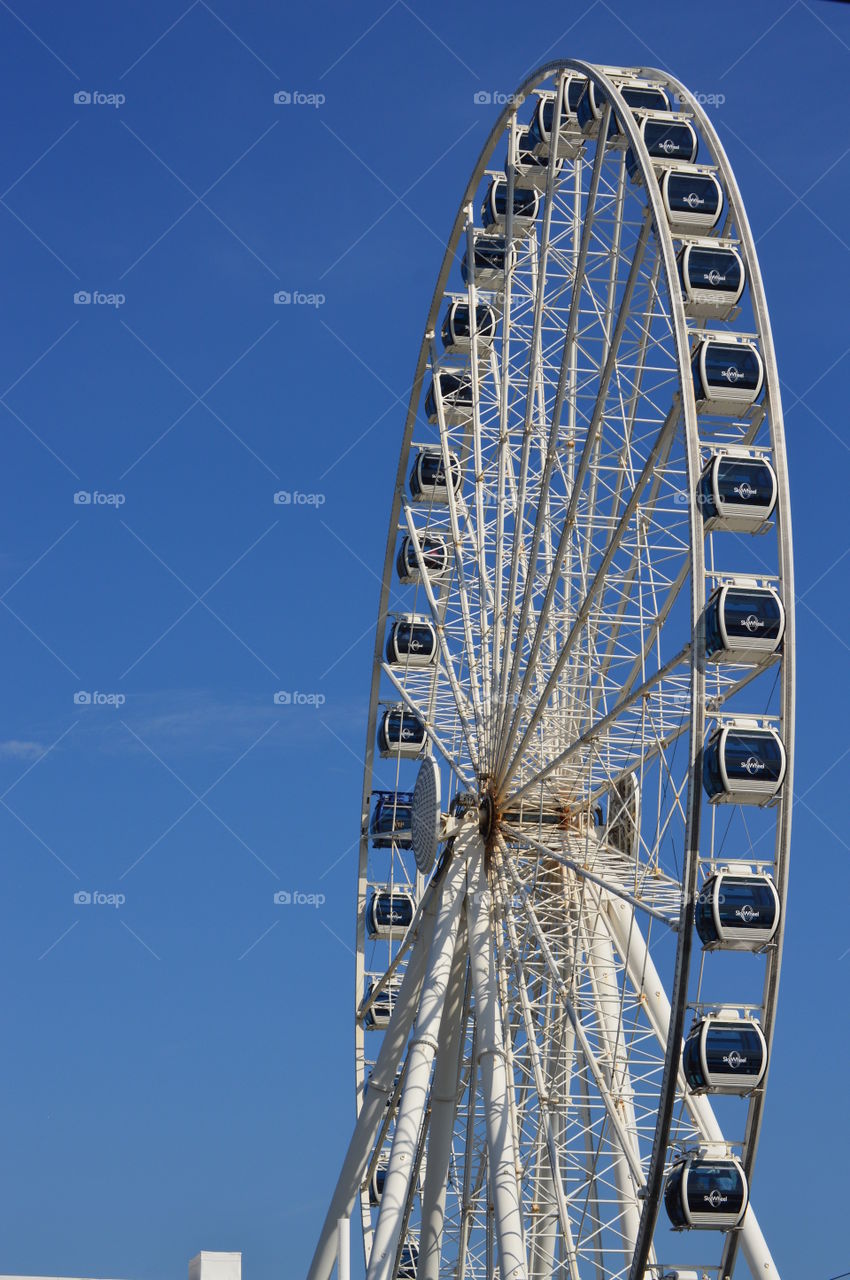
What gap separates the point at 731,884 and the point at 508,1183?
22.5 feet

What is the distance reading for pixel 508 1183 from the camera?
28.5 meters

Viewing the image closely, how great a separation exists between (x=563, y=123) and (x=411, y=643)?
1122 cm

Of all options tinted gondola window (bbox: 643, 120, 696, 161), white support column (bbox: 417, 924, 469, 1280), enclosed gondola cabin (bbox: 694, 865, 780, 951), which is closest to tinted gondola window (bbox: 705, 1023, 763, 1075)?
enclosed gondola cabin (bbox: 694, 865, 780, 951)

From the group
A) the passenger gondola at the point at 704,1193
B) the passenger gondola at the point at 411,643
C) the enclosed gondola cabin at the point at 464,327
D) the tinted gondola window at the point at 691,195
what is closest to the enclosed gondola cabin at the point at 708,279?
the tinted gondola window at the point at 691,195

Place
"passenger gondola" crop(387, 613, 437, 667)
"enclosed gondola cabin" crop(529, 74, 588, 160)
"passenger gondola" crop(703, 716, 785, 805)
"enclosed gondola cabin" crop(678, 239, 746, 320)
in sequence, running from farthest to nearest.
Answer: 1. "passenger gondola" crop(387, 613, 437, 667)
2. "enclosed gondola cabin" crop(529, 74, 588, 160)
3. "enclosed gondola cabin" crop(678, 239, 746, 320)
4. "passenger gondola" crop(703, 716, 785, 805)

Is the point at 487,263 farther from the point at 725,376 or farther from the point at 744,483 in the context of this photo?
the point at 744,483

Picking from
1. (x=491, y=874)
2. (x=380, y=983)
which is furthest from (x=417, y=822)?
(x=380, y=983)

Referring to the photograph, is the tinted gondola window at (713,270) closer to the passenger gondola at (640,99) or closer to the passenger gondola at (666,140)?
the passenger gondola at (666,140)

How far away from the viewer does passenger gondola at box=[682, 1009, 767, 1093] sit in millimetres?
24719

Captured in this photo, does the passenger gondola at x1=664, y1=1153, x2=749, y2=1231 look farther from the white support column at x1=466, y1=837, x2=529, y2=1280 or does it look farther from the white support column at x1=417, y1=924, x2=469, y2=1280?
the white support column at x1=417, y1=924, x2=469, y2=1280

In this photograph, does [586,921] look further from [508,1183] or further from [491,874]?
[508,1183]

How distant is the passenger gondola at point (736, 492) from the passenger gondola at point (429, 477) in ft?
41.2

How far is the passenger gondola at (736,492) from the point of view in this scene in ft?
84.3

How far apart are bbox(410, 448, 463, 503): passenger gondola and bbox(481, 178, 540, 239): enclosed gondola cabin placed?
4.58 metres
